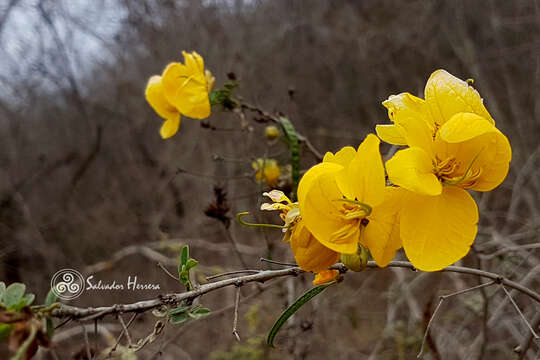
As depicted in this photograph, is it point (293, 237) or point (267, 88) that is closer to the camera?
point (293, 237)

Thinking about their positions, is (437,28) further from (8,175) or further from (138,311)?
(8,175)

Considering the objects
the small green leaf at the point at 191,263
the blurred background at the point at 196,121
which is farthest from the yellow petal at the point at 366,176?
the blurred background at the point at 196,121

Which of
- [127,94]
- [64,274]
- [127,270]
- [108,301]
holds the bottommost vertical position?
[64,274]

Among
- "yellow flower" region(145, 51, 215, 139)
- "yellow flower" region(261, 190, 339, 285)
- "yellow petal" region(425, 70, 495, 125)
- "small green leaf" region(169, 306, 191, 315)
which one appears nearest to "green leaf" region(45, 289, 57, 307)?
"small green leaf" region(169, 306, 191, 315)

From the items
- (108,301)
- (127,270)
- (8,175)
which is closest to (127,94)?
(8,175)

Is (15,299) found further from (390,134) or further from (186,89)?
(186,89)

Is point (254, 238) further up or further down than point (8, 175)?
further down

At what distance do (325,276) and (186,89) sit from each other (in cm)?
79

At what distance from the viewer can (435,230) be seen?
0.51 m

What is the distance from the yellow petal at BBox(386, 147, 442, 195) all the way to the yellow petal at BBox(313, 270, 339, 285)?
0.55 feet

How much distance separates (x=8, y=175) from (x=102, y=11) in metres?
1.83

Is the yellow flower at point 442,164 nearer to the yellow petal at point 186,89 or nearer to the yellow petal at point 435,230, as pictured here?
the yellow petal at point 435,230

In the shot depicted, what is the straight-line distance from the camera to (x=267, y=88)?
3.87 metres

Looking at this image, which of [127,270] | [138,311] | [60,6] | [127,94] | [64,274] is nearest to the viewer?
[138,311]
